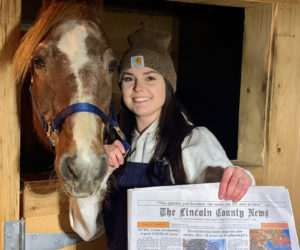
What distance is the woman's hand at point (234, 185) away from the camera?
0.98m

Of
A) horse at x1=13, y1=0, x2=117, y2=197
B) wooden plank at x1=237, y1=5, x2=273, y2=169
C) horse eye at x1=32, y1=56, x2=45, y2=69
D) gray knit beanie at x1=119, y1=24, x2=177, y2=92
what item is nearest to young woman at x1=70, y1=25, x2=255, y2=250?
gray knit beanie at x1=119, y1=24, x2=177, y2=92

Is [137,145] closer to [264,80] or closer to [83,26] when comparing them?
[83,26]

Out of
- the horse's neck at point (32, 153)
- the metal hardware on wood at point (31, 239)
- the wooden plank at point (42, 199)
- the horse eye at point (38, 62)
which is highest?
the horse eye at point (38, 62)

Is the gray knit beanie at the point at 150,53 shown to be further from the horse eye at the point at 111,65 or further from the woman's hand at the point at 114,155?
the woman's hand at the point at 114,155

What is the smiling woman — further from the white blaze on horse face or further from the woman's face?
the white blaze on horse face

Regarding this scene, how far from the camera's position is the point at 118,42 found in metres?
2.60

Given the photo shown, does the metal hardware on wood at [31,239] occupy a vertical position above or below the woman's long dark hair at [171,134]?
below

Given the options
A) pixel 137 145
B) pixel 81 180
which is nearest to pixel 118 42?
pixel 137 145

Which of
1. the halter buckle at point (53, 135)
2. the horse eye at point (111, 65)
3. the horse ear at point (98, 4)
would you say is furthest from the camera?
the horse ear at point (98, 4)

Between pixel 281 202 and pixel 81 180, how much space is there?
50cm

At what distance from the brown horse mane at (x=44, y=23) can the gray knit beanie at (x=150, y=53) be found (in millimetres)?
154

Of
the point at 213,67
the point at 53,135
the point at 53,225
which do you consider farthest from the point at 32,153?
the point at 213,67

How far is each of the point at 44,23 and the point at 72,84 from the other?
227 millimetres

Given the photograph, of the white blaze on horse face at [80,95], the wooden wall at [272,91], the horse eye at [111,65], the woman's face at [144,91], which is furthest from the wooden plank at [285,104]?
the white blaze on horse face at [80,95]
